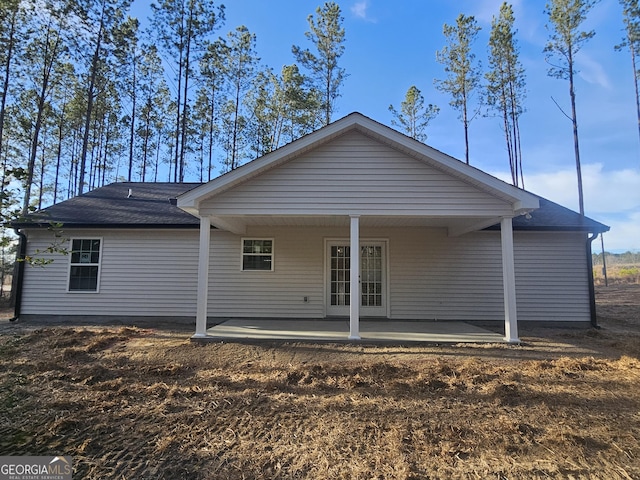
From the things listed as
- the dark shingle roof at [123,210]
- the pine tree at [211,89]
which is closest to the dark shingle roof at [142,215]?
the dark shingle roof at [123,210]

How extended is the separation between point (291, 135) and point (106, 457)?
65.3 feet

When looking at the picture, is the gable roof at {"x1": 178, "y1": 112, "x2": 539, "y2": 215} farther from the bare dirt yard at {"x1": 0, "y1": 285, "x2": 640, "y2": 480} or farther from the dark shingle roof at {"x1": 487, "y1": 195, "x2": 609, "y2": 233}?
the bare dirt yard at {"x1": 0, "y1": 285, "x2": 640, "y2": 480}

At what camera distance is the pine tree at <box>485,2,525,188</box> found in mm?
17641

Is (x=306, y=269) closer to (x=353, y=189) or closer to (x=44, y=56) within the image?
(x=353, y=189)

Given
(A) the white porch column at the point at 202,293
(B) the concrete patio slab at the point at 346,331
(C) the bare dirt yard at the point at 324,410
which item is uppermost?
(A) the white porch column at the point at 202,293

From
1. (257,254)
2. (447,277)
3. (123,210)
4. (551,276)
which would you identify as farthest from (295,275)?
(551,276)

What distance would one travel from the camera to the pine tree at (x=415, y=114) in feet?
70.1

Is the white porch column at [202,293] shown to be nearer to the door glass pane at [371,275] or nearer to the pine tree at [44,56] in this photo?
the door glass pane at [371,275]

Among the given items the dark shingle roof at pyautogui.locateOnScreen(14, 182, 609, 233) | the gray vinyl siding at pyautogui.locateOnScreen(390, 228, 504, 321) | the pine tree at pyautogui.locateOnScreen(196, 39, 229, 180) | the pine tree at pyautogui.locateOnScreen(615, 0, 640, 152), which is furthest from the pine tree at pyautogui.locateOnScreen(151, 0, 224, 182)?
the pine tree at pyautogui.locateOnScreen(615, 0, 640, 152)

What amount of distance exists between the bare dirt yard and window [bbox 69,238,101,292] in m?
2.96

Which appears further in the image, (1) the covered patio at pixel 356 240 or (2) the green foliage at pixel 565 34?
(2) the green foliage at pixel 565 34

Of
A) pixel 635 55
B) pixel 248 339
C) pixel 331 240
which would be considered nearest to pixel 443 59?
pixel 635 55

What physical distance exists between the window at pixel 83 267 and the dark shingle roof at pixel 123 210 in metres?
0.64

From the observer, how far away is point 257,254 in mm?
8898
